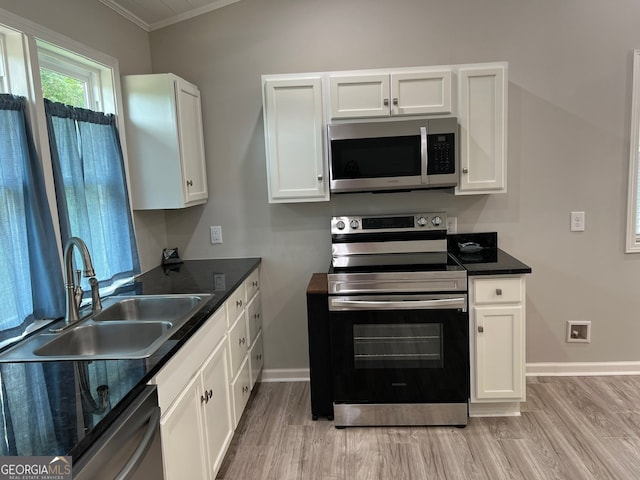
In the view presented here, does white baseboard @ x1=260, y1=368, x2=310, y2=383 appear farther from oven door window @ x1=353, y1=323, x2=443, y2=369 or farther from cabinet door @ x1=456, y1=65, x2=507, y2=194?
cabinet door @ x1=456, y1=65, x2=507, y2=194

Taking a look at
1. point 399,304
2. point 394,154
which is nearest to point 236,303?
point 399,304

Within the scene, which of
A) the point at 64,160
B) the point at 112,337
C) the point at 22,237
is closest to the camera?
the point at 22,237

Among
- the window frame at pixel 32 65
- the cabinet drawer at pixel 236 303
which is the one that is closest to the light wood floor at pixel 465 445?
the cabinet drawer at pixel 236 303

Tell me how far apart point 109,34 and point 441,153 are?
2005mm

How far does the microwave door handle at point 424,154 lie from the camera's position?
9.07ft

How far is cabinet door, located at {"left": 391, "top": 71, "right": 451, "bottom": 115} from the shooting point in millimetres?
2811

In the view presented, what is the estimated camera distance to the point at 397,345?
2725mm

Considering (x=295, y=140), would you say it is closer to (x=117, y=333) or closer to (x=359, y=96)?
(x=359, y=96)

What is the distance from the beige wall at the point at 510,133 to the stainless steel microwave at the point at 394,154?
0.43 metres

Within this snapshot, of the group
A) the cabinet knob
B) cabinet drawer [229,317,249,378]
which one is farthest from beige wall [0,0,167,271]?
the cabinet knob

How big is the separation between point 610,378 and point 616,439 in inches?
32.0

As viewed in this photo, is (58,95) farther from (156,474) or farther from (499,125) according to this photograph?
(499,125)

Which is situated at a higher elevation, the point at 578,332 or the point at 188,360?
the point at 188,360

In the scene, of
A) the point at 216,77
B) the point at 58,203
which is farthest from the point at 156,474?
the point at 216,77
